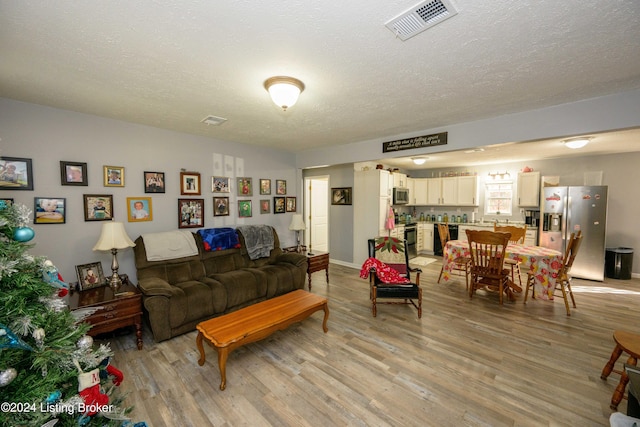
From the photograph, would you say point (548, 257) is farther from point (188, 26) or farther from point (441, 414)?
point (188, 26)

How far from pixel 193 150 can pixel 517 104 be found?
4267mm

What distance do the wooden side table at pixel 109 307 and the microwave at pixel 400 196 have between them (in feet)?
16.4

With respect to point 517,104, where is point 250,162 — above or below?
below

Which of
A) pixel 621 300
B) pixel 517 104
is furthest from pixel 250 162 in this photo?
pixel 621 300

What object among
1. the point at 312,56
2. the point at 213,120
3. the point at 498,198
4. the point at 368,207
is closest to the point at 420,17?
the point at 312,56

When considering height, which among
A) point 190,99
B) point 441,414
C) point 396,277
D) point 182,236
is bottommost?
point 441,414

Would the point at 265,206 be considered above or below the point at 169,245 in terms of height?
above

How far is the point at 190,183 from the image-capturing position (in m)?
3.84

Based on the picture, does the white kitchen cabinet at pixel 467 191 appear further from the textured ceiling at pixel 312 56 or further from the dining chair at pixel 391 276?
the textured ceiling at pixel 312 56

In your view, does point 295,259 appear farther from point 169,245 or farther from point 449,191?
point 449,191

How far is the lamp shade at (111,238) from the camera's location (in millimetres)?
2697

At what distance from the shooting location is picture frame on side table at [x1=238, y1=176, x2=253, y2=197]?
14.5 feet

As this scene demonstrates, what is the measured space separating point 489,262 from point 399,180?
300 cm

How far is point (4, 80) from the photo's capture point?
2158mm
